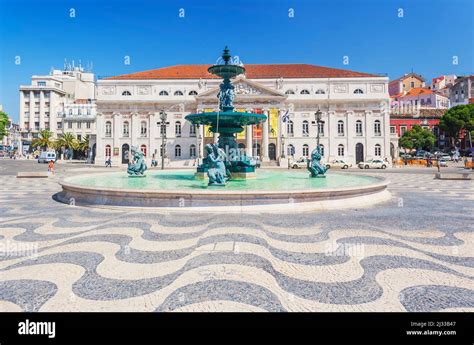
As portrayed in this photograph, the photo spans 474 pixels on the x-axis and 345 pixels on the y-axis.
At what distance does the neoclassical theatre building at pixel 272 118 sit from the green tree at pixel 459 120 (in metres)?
21.7

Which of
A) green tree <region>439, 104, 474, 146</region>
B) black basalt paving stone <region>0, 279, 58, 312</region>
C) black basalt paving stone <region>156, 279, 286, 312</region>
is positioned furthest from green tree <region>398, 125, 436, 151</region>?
black basalt paving stone <region>0, 279, 58, 312</region>

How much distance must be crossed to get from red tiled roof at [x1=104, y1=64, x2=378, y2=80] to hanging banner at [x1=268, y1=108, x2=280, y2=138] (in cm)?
694

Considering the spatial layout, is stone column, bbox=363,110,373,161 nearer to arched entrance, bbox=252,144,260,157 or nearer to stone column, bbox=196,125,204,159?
arched entrance, bbox=252,144,260,157

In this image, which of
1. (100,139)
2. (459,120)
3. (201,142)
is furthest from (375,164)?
(100,139)

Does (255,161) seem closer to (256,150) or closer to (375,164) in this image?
(375,164)

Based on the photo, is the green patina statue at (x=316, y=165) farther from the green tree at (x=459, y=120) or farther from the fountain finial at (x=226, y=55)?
the green tree at (x=459, y=120)

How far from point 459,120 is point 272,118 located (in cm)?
3987

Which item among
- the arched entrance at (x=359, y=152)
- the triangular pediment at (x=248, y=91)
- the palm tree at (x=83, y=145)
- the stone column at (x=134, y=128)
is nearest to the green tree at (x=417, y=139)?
the arched entrance at (x=359, y=152)

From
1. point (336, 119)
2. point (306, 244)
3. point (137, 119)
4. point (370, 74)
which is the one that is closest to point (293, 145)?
point (336, 119)

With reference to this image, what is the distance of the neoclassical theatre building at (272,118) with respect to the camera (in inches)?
1821

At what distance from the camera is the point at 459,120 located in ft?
184
